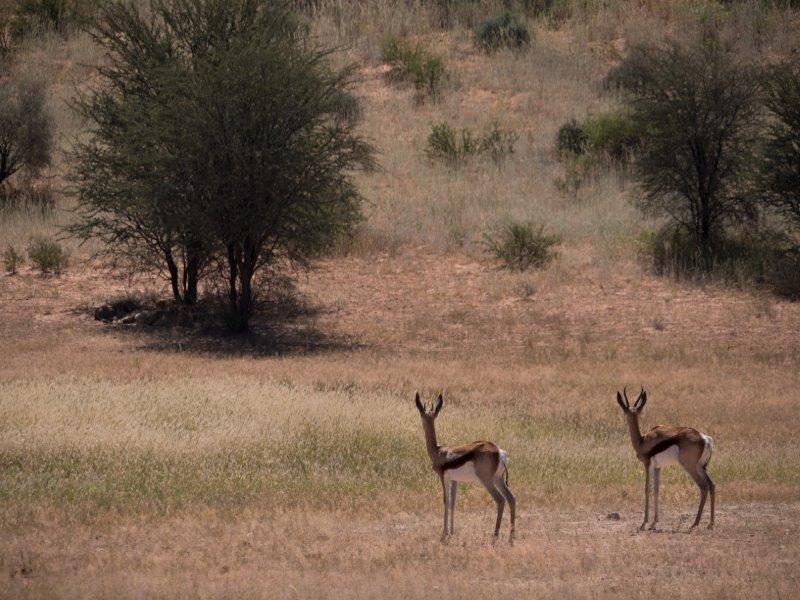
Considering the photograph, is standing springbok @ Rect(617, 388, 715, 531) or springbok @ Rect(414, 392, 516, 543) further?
standing springbok @ Rect(617, 388, 715, 531)

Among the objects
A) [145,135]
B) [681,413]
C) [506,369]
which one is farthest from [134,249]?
[681,413]

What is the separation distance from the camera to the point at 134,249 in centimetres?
2919

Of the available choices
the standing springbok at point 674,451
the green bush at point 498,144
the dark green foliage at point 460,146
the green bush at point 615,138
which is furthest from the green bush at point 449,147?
the standing springbok at point 674,451

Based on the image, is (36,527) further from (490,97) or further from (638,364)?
(490,97)

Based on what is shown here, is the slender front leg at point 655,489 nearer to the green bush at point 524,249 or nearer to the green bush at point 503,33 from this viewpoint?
the green bush at point 524,249

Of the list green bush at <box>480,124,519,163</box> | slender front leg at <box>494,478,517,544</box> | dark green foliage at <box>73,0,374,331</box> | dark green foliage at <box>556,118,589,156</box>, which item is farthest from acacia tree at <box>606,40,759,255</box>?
slender front leg at <box>494,478,517,544</box>

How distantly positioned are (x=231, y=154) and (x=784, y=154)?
14788 millimetres

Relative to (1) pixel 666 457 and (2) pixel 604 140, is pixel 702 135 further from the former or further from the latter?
(1) pixel 666 457

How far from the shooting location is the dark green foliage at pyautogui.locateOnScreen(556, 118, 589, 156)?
39719mm

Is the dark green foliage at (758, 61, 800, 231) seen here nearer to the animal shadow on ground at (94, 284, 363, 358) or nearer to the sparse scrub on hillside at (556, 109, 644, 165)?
the sparse scrub on hillside at (556, 109, 644, 165)

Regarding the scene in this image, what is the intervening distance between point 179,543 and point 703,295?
819 inches

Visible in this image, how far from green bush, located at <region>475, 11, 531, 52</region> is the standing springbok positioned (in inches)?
1587

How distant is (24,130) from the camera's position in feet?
125

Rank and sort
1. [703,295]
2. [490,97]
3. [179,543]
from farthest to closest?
1. [490,97]
2. [703,295]
3. [179,543]
